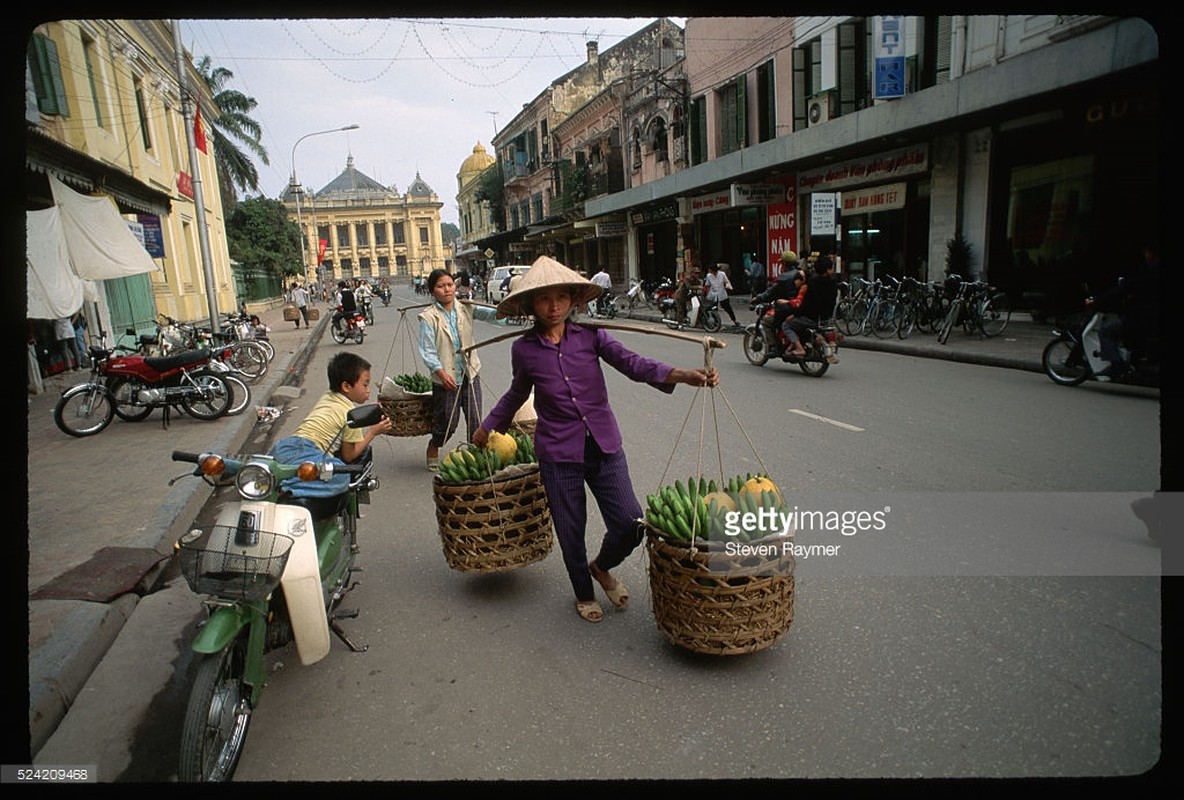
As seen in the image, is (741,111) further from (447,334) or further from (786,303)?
(447,334)

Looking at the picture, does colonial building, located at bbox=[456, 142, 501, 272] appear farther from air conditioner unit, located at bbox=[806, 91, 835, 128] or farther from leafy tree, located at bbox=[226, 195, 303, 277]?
air conditioner unit, located at bbox=[806, 91, 835, 128]

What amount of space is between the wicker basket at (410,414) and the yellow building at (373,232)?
55.6 m

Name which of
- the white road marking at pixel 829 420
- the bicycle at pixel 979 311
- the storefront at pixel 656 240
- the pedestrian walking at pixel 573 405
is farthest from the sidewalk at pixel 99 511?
the storefront at pixel 656 240

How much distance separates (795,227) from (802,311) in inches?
432

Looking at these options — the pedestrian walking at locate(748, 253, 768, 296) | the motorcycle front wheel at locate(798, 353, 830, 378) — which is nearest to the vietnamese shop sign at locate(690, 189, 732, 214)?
the pedestrian walking at locate(748, 253, 768, 296)

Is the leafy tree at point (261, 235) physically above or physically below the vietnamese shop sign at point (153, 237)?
above

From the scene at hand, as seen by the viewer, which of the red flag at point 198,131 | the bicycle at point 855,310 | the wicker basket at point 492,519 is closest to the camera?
the wicker basket at point 492,519

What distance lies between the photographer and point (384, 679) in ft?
9.37

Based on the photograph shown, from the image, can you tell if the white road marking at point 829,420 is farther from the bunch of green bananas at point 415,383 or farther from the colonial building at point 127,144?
the colonial building at point 127,144

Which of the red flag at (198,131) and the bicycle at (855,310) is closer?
the bicycle at (855,310)

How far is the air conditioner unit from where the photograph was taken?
16438 millimetres

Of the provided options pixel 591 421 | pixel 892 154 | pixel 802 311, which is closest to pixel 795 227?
pixel 892 154

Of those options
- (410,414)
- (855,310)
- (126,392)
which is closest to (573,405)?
(410,414)

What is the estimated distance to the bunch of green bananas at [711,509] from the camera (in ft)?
8.59
